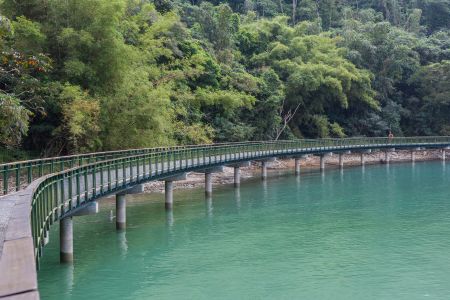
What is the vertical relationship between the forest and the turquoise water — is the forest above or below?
above

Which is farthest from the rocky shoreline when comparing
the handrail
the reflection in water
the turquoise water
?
the reflection in water

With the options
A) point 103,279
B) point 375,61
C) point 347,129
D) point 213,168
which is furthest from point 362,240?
point 375,61

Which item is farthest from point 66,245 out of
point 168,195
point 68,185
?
point 168,195

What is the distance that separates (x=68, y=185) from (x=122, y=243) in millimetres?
5661

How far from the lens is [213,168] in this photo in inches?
1336

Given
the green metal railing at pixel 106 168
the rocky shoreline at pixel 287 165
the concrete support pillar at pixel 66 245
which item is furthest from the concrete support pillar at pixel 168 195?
the concrete support pillar at pixel 66 245

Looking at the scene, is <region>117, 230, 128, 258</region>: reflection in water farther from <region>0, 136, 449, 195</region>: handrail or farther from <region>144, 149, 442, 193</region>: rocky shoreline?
<region>144, 149, 442, 193</region>: rocky shoreline

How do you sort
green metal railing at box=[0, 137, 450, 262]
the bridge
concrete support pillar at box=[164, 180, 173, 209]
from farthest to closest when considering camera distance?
concrete support pillar at box=[164, 180, 173, 209] < green metal railing at box=[0, 137, 450, 262] < the bridge

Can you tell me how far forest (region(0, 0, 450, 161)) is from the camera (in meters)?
28.1

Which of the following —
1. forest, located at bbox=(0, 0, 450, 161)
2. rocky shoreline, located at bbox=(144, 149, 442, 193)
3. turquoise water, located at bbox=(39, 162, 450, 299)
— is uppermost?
forest, located at bbox=(0, 0, 450, 161)

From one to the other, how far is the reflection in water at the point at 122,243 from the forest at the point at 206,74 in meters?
5.55

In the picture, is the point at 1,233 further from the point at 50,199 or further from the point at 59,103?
the point at 59,103

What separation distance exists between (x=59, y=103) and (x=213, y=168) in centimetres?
1059

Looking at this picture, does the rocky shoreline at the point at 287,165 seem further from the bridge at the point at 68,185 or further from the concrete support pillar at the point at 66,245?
the concrete support pillar at the point at 66,245
